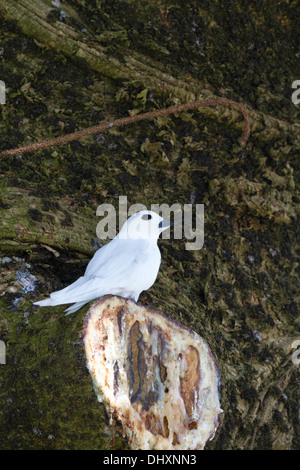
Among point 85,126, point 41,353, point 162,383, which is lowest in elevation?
point 162,383

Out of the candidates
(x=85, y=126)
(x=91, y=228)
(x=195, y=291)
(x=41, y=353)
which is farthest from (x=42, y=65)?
(x=41, y=353)

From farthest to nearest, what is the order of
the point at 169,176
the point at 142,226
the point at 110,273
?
the point at 169,176, the point at 142,226, the point at 110,273

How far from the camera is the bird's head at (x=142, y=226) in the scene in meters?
2.71

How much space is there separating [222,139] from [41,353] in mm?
2154

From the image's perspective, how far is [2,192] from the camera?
2.68 m

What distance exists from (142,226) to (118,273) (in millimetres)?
439

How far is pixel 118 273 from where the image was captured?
2.37 m

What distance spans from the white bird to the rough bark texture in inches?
4.2

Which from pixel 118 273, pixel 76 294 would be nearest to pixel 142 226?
pixel 118 273

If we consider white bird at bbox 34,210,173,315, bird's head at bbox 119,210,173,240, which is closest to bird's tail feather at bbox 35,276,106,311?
white bird at bbox 34,210,173,315

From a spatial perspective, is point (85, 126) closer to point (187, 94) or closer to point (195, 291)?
point (187, 94)

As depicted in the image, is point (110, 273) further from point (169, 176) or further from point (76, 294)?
point (169, 176)

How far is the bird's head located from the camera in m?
2.71

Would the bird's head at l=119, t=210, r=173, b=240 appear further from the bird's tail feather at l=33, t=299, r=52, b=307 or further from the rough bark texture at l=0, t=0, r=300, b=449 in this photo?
the bird's tail feather at l=33, t=299, r=52, b=307
